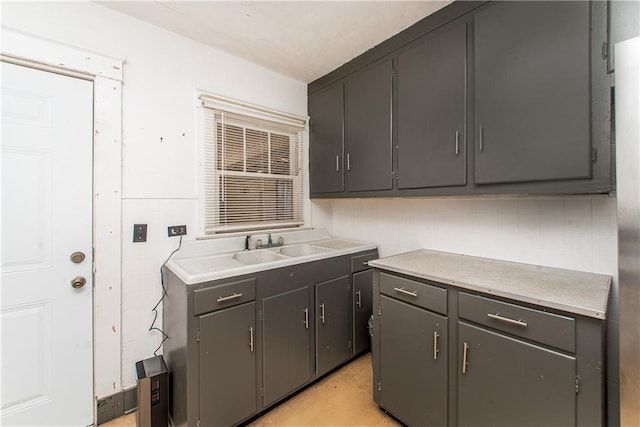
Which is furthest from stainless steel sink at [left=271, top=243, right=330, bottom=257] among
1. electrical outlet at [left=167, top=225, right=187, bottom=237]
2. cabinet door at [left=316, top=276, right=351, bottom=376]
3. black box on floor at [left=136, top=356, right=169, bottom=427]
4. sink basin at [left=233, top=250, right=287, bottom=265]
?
black box on floor at [left=136, top=356, right=169, bottom=427]

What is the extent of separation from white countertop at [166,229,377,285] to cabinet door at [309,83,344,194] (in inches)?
20.7

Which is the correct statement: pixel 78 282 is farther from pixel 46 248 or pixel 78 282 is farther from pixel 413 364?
pixel 413 364

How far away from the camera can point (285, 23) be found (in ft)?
6.02

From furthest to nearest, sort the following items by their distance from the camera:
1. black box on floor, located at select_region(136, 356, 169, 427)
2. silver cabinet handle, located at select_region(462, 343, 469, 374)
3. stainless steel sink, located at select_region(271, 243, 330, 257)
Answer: stainless steel sink, located at select_region(271, 243, 330, 257) < black box on floor, located at select_region(136, 356, 169, 427) < silver cabinet handle, located at select_region(462, 343, 469, 374)

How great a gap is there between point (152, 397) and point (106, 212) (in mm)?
1162

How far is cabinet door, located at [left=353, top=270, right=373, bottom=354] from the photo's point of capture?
2.32 m

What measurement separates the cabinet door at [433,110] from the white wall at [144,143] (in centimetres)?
152

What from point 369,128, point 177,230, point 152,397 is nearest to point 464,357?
point 369,128

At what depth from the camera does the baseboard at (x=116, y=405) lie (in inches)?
66.4

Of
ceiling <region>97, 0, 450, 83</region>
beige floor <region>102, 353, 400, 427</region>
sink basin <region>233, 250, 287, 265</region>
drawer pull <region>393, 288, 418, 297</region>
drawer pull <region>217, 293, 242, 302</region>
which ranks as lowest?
beige floor <region>102, 353, 400, 427</region>

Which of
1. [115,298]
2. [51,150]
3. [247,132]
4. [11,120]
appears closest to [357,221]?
[247,132]

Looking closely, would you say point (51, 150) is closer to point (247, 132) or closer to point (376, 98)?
point (247, 132)

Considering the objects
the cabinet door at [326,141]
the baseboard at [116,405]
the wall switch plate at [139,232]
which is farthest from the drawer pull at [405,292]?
the baseboard at [116,405]

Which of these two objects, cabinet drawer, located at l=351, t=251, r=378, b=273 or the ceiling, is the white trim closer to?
the ceiling
